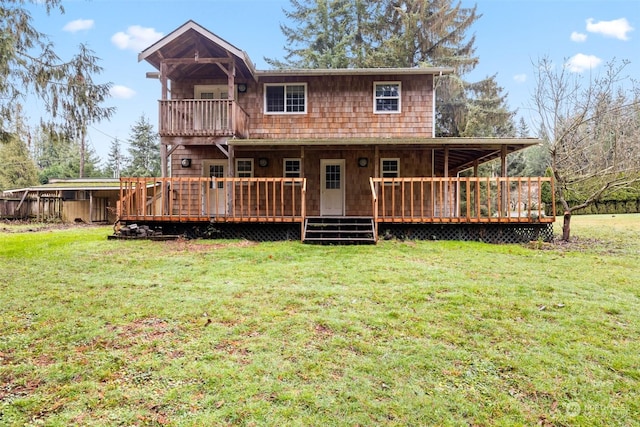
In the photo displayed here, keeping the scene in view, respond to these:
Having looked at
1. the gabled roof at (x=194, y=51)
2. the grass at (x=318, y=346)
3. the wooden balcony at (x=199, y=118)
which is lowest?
the grass at (x=318, y=346)

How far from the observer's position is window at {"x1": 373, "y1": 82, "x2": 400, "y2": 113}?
1331 cm

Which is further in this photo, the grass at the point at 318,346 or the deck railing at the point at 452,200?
the deck railing at the point at 452,200

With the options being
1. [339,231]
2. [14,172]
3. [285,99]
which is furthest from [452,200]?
[14,172]

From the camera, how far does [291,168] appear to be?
1347 cm

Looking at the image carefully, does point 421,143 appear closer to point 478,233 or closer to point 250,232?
point 478,233

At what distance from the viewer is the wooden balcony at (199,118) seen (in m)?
11.7

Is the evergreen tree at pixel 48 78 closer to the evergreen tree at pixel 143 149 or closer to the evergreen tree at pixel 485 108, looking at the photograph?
the evergreen tree at pixel 485 108

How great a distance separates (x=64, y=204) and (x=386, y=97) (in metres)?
18.7

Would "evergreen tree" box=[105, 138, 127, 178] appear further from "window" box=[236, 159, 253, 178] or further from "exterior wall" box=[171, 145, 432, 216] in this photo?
"window" box=[236, 159, 253, 178]

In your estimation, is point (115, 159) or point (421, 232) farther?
point (115, 159)

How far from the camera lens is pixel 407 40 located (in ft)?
74.2

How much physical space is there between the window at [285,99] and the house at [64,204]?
39.5ft

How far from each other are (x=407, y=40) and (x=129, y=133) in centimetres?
3211

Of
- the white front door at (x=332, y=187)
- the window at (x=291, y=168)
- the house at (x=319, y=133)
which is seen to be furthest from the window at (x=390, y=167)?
the window at (x=291, y=168)
